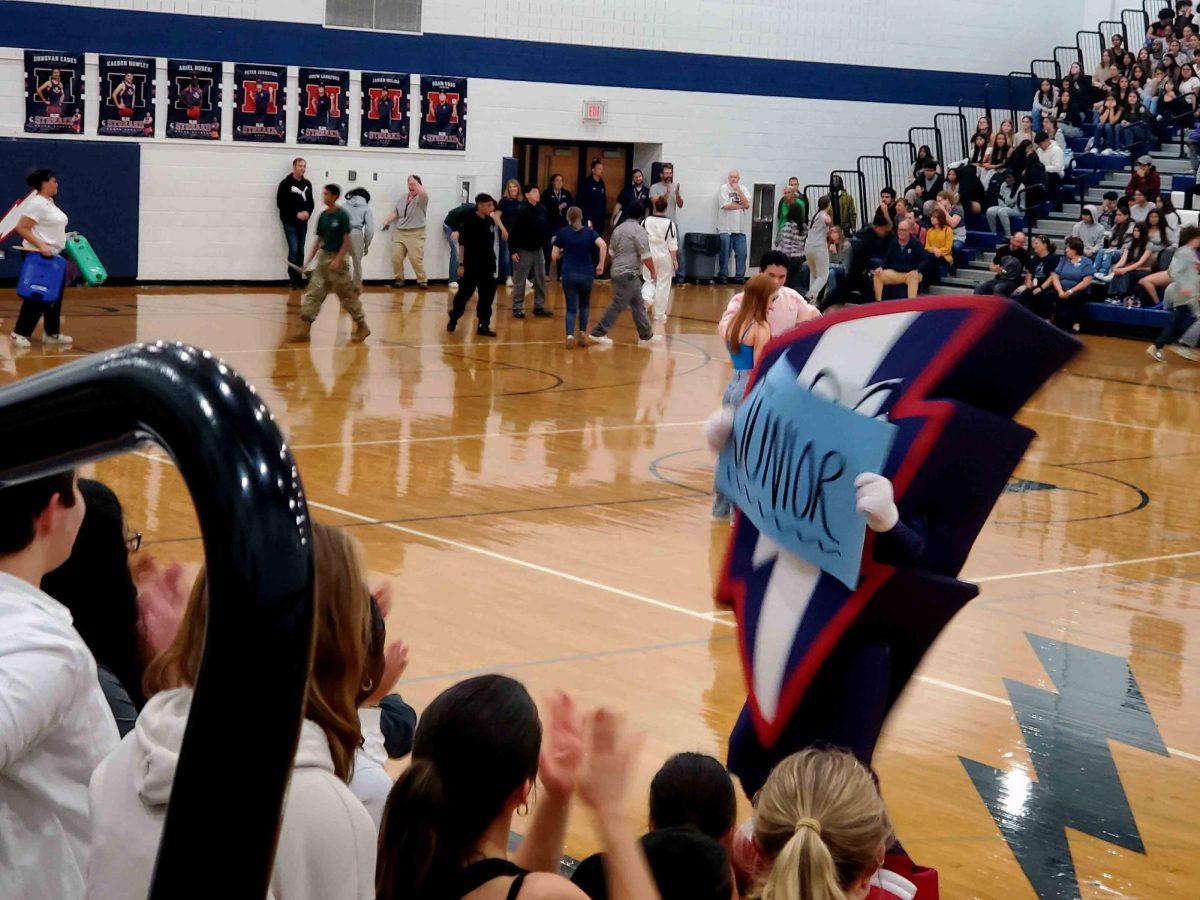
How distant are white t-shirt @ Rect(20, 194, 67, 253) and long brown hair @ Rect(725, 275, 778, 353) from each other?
31.2 ft

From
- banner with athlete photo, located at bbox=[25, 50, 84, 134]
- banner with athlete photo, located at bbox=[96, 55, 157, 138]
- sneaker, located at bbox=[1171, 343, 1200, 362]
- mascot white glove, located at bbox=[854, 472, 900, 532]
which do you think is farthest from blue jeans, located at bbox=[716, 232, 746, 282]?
mascot white glove, located at bbox=[854, 472, 900, 532]

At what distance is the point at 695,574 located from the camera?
921 cm

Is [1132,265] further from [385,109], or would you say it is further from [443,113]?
[385,109]

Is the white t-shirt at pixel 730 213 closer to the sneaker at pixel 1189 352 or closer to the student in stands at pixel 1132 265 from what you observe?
the student in stands at pixel 1132 265

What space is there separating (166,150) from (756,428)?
20.2 metres

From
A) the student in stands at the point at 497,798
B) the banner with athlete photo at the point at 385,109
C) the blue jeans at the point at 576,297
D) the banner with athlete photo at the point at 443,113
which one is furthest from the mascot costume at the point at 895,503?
the banner with athlete photo at the point at 443,113

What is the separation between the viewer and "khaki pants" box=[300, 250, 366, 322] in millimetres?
18172

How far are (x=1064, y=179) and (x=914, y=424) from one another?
2439 centimetres

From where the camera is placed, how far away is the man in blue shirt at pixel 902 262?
24.3m

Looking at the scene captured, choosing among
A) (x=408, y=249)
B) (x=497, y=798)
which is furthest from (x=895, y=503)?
(x=408, y=249)

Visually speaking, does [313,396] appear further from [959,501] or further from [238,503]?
[238,503]

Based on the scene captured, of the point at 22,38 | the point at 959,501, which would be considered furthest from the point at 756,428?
the point at 22,38

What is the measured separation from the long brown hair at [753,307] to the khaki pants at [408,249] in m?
16.5

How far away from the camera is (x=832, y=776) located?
3.11 metres
